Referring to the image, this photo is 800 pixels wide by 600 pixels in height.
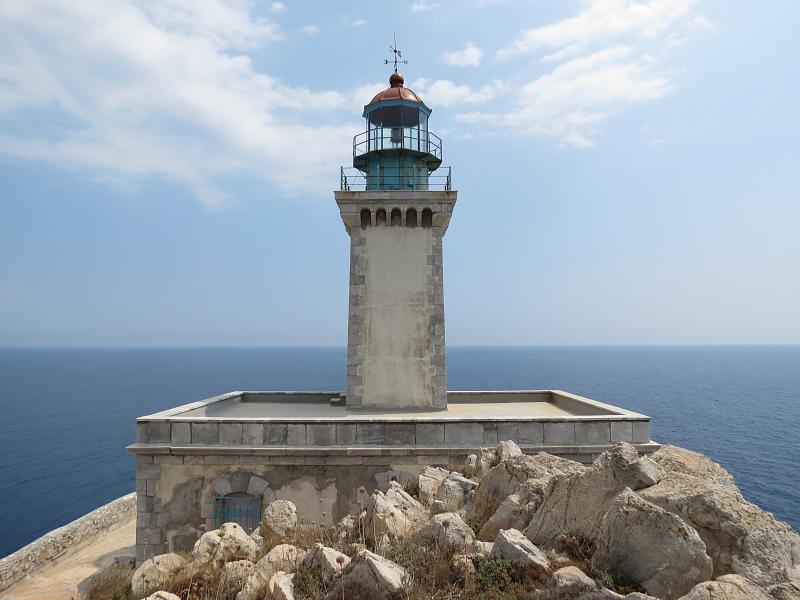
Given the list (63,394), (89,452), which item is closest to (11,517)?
(89,452)

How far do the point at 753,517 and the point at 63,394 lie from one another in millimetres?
113991

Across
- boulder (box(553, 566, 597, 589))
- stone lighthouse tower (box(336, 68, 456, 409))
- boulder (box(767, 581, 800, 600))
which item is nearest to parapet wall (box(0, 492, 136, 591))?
stone lighthouse tower (box(336, 68, 456, 409))

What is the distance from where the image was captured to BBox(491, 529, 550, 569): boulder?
5.55m

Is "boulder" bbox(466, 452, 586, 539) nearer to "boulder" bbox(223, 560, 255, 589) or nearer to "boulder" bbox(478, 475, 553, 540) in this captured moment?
"boulder" bbox(478, 475, 553, 540)

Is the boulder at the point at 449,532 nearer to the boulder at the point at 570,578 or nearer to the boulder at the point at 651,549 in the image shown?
the boulder at the point at 570,578

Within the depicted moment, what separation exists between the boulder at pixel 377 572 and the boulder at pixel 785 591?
11.4ft

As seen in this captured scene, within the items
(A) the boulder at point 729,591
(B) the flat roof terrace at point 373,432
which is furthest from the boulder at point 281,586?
(B) the flat roof terrace at point 373,432

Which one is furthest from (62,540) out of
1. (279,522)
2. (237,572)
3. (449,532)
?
(449,532)

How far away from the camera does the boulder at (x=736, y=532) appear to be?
464 cm

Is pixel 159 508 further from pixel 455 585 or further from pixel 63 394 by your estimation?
pixel 63 394

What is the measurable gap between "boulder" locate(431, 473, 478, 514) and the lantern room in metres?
11.8

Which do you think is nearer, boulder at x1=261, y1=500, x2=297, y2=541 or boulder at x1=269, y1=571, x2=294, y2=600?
boulder at x1=269, y1=571, x2=294, y2=600

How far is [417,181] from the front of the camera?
18.4 metres

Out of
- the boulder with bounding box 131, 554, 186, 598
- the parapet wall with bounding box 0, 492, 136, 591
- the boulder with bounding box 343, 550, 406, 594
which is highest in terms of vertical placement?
the boulder with bounding box 343, 550, 406, 594
